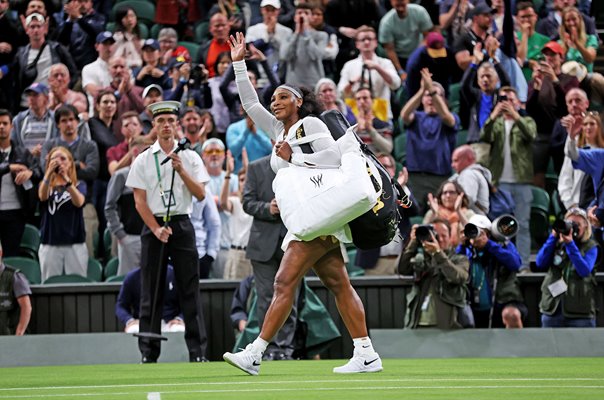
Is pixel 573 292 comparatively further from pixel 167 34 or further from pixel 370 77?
A: pixel 167 34

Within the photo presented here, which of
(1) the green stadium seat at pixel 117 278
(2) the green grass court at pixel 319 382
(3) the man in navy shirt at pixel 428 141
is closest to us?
(2) the green grass court at pixel 319 382

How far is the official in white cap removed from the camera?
10359 mm

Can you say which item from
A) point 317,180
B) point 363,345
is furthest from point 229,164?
point 363,345

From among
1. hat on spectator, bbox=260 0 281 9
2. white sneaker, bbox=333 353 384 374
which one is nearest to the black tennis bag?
white sneaker, bbox=333 353 384 374

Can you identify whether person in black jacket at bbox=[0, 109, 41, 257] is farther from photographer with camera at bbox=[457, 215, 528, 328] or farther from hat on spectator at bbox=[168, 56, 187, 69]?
photographer with camera at bbox=[457, 215, 528, 328]

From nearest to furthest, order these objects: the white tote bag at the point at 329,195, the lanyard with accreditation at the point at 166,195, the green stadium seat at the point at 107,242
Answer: the white tote bag at the point at 329,195
the lanyard with accreditation at the point at 166,195
the green stadium seat at the point at 107,242

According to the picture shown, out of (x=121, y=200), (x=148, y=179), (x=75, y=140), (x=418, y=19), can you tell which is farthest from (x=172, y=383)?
(x=418, y=19)

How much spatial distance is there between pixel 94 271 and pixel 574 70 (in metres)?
6.07

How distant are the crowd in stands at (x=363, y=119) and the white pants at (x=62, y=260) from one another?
0.05 feet

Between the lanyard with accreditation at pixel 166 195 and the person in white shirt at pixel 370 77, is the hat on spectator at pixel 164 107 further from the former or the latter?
the person in white shirt at pixel 370 77

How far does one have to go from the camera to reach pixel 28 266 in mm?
13078

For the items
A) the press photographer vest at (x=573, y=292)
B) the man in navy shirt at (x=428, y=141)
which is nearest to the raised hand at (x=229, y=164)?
the man in navy shirt at (x=428, y=141)

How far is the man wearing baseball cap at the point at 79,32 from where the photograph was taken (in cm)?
1645

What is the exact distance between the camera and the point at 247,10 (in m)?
16.8
